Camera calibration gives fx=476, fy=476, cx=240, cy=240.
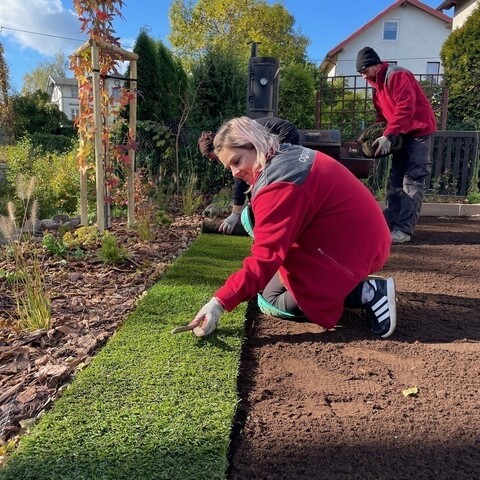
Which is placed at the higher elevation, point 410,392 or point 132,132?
point 132,132

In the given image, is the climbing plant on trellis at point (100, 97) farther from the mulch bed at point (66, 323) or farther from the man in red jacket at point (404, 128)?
the man in red jacket at point (404, 128)

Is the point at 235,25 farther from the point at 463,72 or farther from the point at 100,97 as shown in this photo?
the point at 100,97

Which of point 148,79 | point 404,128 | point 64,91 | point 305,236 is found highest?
point 64,91

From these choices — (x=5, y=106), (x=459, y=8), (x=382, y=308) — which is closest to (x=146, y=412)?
(x=382, y=308)

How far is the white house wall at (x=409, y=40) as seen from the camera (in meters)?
29.2

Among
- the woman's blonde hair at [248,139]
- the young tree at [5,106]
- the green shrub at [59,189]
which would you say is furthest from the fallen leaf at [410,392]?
the young tree at [5,106]

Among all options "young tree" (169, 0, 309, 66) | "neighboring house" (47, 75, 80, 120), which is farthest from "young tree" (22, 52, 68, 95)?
"young tree" (169, 0, 309, 66)

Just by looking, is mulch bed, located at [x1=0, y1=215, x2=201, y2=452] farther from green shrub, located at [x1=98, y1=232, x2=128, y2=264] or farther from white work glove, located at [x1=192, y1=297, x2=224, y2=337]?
white work glove, located at [x1=192, y1=297, x2=224, y2=337]

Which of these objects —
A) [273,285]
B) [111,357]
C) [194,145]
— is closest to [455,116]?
[194,145]

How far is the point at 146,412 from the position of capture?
167cm

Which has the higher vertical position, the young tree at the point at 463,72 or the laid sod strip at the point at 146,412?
the young tree at the point at 463,72

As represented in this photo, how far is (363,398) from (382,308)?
0.68 metres

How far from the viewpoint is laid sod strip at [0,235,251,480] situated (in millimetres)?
1385

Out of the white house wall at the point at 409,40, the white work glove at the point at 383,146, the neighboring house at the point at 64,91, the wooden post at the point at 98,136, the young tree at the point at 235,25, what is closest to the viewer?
the wooden post at the point at 98,136
